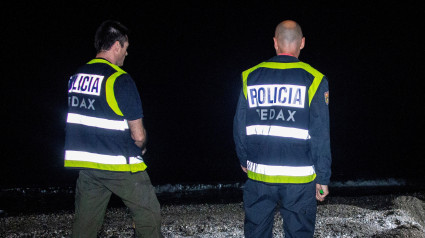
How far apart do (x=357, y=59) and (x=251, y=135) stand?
3.22 meters

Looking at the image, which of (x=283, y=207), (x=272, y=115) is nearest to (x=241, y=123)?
(x=272, y=115)

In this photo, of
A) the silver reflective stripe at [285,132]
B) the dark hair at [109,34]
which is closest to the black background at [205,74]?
the dark hair at [109,34]

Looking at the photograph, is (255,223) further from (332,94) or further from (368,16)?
(368,16)

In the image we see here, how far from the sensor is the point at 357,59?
432 centimetres

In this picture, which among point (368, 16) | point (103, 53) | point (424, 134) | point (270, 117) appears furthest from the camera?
point (424, 134)

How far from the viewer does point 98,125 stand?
169 centimetres

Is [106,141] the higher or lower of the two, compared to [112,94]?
lower

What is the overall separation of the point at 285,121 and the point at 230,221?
55.5 inches

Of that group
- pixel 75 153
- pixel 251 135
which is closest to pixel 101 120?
pixel 75 153

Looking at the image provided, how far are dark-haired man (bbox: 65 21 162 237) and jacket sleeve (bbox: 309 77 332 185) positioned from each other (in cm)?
88

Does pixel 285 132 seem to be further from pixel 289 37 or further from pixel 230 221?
pixel 230 221

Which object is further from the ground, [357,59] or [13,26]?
[13,26]

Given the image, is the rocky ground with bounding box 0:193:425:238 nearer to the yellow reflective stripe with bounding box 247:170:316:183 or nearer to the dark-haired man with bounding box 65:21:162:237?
the dark-haired man with bounding box 65:21:162:237

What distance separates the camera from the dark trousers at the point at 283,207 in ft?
5.43
